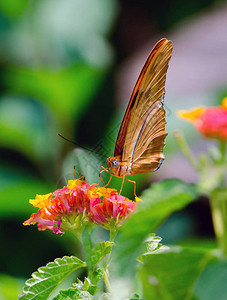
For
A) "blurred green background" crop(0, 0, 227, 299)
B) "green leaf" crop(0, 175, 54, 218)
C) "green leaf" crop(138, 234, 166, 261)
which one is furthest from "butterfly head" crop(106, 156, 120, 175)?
"green leaf" crop(0, 175, 54, 218)

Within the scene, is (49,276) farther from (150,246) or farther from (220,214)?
(220,214)

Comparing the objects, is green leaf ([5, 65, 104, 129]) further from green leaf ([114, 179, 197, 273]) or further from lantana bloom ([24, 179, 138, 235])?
green leaf ([114, 179, 197, 273])

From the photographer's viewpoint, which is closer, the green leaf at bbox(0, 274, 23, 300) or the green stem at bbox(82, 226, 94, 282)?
the green stem at bbox(82, 226, 94, 282)

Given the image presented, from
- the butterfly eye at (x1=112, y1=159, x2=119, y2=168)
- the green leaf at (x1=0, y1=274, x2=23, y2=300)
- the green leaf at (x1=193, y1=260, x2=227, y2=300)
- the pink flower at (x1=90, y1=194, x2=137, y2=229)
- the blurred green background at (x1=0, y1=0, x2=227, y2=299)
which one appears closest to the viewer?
the green leaf at (x1=193, y1=260, x2=227, y2=300)

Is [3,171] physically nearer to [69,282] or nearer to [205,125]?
[69,282]

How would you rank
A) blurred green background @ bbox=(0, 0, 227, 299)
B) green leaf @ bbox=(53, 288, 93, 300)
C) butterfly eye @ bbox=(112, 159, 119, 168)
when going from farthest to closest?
blurred green background @ bbox=(0, 0, 227, 299) < butterfly eye @ bbox=(112, 159, 119, 168) < green leaf @ bbox=(53, 288, 93, 300)

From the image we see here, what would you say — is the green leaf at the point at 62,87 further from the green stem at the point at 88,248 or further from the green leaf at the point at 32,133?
the green stem at the point at 88,248
